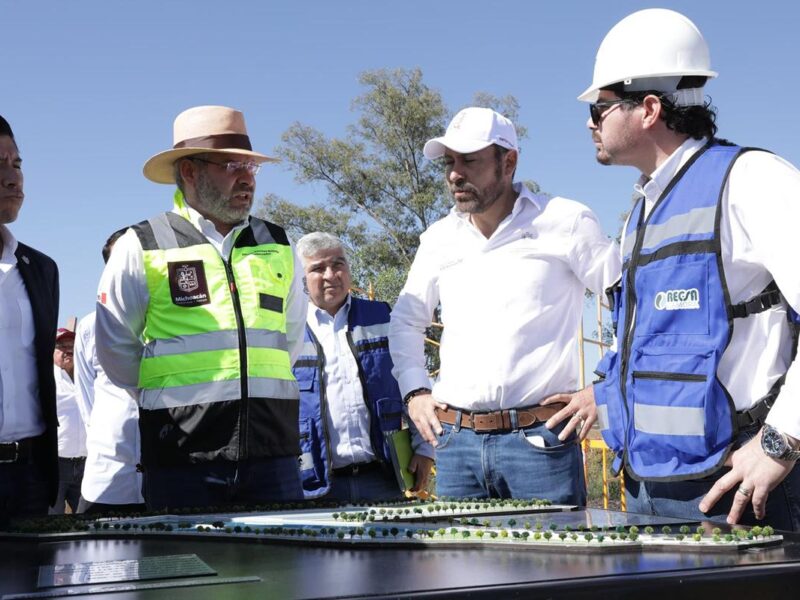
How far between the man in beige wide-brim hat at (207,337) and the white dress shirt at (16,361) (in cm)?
25

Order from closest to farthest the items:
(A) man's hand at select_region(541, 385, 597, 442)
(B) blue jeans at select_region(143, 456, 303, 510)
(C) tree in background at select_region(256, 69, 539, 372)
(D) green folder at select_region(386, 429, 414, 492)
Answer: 1. (B) blue jeans at select_region(143, 456, 303, 510)
2. (A) man's hand at select_region(541, 385, 597, 442)
3. (D) green folder at select_region(386, 429, 414, 492)
4. (C) tree in background at select_region(256, 69, 539, 372)

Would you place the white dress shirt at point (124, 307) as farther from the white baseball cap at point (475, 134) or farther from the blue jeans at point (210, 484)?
the white baseball cap at point (475, 134)

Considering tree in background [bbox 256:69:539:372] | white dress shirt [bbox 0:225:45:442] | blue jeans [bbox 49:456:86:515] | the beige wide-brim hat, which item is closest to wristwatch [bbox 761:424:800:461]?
the beige wide-brim hat

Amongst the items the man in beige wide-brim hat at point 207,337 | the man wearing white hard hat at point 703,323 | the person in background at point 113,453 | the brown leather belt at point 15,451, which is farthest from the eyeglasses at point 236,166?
the man wearing white hard hat at point 703,323

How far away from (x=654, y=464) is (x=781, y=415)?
0.38 meters

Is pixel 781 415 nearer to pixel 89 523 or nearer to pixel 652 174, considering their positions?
pixel 652 174

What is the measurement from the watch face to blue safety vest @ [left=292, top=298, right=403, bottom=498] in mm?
2596

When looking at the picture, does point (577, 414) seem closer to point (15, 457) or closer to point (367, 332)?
point (367, 332)

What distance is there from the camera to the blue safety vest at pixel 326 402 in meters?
4.58

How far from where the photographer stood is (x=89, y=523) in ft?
7.48

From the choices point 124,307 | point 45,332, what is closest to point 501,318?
point 124,307

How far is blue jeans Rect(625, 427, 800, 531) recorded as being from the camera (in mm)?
2180

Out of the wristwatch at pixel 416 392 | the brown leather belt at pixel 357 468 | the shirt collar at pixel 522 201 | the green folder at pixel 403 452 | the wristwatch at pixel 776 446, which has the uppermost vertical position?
the shirt collar at pixel 522 201

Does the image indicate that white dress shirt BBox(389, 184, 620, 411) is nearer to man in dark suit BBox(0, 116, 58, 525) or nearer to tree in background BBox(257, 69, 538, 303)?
man in dark suit BBox(0, 116, 58, 525)
